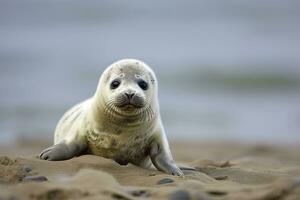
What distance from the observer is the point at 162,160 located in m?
6.27

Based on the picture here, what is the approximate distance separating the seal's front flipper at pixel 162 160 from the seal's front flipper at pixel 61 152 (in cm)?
65

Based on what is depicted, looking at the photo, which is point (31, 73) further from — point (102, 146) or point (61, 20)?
point (102, 146)

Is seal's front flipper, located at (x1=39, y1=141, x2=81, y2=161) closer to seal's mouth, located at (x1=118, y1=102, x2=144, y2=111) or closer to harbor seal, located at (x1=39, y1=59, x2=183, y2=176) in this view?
harbor seal, located at (x1=39, y1=59, x2=183, y2=176)

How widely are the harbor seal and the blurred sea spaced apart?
19.8 ft

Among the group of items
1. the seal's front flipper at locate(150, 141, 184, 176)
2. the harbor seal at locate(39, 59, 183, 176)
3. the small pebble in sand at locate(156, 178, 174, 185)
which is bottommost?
the small pebble in sand at locate(156, 178, 174, 185)

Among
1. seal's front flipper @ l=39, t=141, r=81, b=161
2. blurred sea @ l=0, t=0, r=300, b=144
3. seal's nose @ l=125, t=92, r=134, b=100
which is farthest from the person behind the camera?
blurred sea @ l=0, t=0, r=300, b=144

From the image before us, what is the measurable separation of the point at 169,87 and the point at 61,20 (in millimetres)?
13205

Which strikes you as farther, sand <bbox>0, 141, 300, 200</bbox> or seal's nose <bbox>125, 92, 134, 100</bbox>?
seal's nose <bbox>125, 92, 134, 100</bbox>

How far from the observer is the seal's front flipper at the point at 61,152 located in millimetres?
6234

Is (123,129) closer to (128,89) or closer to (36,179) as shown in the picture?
(128,89)

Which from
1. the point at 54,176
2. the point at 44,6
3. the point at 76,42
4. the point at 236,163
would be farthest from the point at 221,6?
the point at 54,176

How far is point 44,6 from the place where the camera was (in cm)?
3516

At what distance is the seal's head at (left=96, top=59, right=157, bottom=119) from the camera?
5.96 metres

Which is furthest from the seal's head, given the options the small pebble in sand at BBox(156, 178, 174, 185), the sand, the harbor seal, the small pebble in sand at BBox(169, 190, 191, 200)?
the small pebble in sand at BBox(169, 190, 191, 200)
